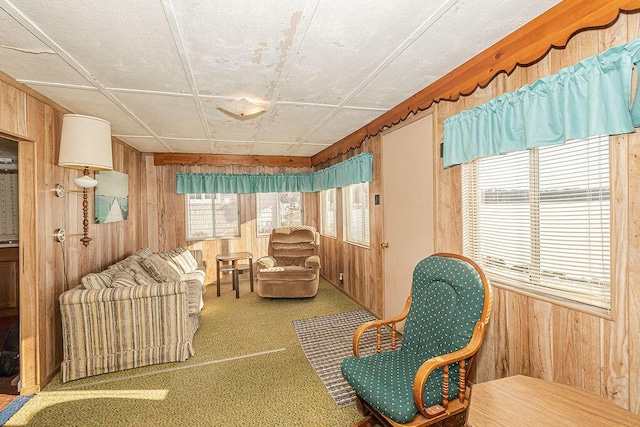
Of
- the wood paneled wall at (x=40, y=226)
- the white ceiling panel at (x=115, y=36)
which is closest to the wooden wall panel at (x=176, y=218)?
the wood paneled wall at (x=40, y=226)

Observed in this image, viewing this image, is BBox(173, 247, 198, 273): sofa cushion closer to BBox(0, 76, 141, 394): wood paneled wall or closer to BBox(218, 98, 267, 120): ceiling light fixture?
BBox(0, 76, 141, 394): wood paneled wall

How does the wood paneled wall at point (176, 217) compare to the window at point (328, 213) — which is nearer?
the wood paneled wall at point (176, 217)

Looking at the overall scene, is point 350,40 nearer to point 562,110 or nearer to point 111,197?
point 562,110

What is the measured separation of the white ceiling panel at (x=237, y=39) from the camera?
142 cm

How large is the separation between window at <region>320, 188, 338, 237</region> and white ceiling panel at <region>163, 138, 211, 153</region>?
229 centimetres

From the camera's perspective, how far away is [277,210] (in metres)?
5.92

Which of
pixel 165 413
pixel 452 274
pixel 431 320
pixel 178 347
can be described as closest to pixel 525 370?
pixel 431 320

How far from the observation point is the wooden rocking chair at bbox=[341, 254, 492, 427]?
4.73 ft

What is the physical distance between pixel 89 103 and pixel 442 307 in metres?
3.46

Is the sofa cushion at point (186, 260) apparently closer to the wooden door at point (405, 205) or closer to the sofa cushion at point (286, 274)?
the sofa cushion at point (286, 274)

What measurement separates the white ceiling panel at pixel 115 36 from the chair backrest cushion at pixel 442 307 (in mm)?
2174

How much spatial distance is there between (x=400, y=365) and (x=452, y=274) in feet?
2.17

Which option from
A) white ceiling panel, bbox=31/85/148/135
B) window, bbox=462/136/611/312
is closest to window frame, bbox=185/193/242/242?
white ceiling panel, bbox=31/85/148/135

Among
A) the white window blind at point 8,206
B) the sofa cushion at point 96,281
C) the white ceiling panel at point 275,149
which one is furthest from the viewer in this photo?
the white ceiling panel at point 275,149
